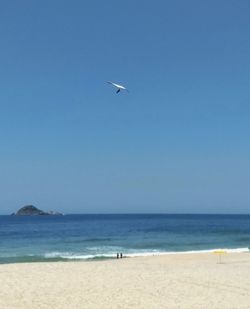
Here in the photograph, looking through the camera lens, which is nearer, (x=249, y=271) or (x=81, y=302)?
(x=81, y=302)

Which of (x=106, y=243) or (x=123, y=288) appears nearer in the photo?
(x=123, y=288)

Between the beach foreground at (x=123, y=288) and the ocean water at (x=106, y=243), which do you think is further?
the ocean water at (x=106, y=243)

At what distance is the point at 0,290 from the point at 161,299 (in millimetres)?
5561

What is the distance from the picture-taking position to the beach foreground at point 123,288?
14.2 meters

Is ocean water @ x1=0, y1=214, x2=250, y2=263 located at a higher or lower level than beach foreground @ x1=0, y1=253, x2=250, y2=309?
lower

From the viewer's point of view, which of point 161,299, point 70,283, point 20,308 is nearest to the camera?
point 20,308

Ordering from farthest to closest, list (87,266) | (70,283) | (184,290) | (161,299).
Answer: (87,266)
(70,283)
(184,290)
(161,299)

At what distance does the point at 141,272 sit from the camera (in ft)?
68.4

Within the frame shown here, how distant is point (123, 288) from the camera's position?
16609 mm

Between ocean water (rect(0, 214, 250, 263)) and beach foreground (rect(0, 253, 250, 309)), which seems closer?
beach foreground (rect(0, 253, 250, 309))

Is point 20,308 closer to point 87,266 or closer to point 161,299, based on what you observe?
point 161,299

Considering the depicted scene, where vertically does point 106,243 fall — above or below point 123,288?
below

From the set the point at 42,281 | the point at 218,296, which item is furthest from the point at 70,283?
the point at 218,296

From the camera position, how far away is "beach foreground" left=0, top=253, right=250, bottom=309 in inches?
558
